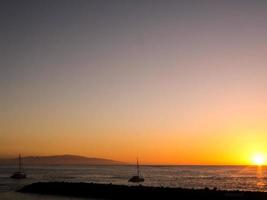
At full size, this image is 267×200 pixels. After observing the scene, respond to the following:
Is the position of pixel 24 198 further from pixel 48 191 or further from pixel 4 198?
pixel 48 191

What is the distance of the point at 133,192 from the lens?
4866 centimetres

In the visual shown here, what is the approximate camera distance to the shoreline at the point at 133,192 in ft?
136

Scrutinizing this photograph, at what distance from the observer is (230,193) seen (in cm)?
4134

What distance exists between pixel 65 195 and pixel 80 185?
471 cm

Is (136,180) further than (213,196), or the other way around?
(136,180)

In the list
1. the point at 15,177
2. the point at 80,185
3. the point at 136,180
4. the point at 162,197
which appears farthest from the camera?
the point at 15,177

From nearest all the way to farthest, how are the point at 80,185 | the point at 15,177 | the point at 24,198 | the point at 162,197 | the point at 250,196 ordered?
1. the point at 250,196
2. the point at 162,197
3. the point at 24,198
4. the point at 80,185
5. the point at 15,177

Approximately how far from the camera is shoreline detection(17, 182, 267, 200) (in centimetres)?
4153

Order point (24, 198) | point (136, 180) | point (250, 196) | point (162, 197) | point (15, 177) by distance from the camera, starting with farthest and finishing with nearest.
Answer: point (15, 177) → point (136, 180) → point (24, 198) → point (162, 197) → point (250, 196)

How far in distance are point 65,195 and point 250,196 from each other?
74.4 ft

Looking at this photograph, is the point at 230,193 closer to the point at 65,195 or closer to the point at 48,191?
the point at 65,195

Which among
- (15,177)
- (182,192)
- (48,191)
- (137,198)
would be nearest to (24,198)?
(48,191)

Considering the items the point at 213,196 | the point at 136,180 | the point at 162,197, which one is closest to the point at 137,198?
the point at 162,197

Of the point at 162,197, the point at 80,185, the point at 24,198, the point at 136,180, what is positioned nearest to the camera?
the point at 162,197
